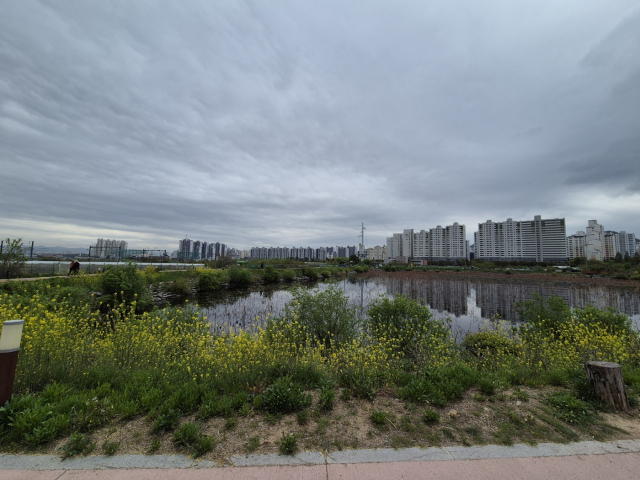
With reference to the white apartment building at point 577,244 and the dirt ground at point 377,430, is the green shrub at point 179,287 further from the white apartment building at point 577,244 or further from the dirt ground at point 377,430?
the white apartment building at point 577,244

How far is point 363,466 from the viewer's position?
2389 millimetres

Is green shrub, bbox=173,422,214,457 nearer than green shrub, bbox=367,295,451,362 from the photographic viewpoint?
Yes

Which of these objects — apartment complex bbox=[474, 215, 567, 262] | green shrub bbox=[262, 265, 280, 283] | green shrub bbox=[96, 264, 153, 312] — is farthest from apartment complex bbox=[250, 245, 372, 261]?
green shrub bbox=[96, 264, 153, 312]

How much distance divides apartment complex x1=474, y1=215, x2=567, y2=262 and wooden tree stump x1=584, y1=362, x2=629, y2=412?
106m

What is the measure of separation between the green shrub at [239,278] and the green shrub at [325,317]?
824 inches

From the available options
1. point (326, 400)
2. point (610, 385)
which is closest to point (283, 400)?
point (326, 400)

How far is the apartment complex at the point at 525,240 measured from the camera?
89.5 metres

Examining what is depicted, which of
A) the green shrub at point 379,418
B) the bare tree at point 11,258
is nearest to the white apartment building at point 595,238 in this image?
the green shrub at point 379,418

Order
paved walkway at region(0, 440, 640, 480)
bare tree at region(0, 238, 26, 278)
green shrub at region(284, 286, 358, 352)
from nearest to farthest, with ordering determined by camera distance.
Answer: paved walkway at region(0, 440, 640, 480) → green shrub at region(284, 286, 358, 352) → bare tree at region(0, 238, 26, 278)

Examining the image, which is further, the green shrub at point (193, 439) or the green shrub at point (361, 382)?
the green shrub at point (361, 382)

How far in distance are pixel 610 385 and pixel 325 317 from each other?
5412 millimetres

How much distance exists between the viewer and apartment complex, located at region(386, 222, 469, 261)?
373 ft

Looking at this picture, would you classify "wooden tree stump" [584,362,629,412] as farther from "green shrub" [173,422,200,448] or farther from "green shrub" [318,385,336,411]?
"green shrub" [173,422,200,448]

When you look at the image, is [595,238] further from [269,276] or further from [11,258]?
[11,258]
